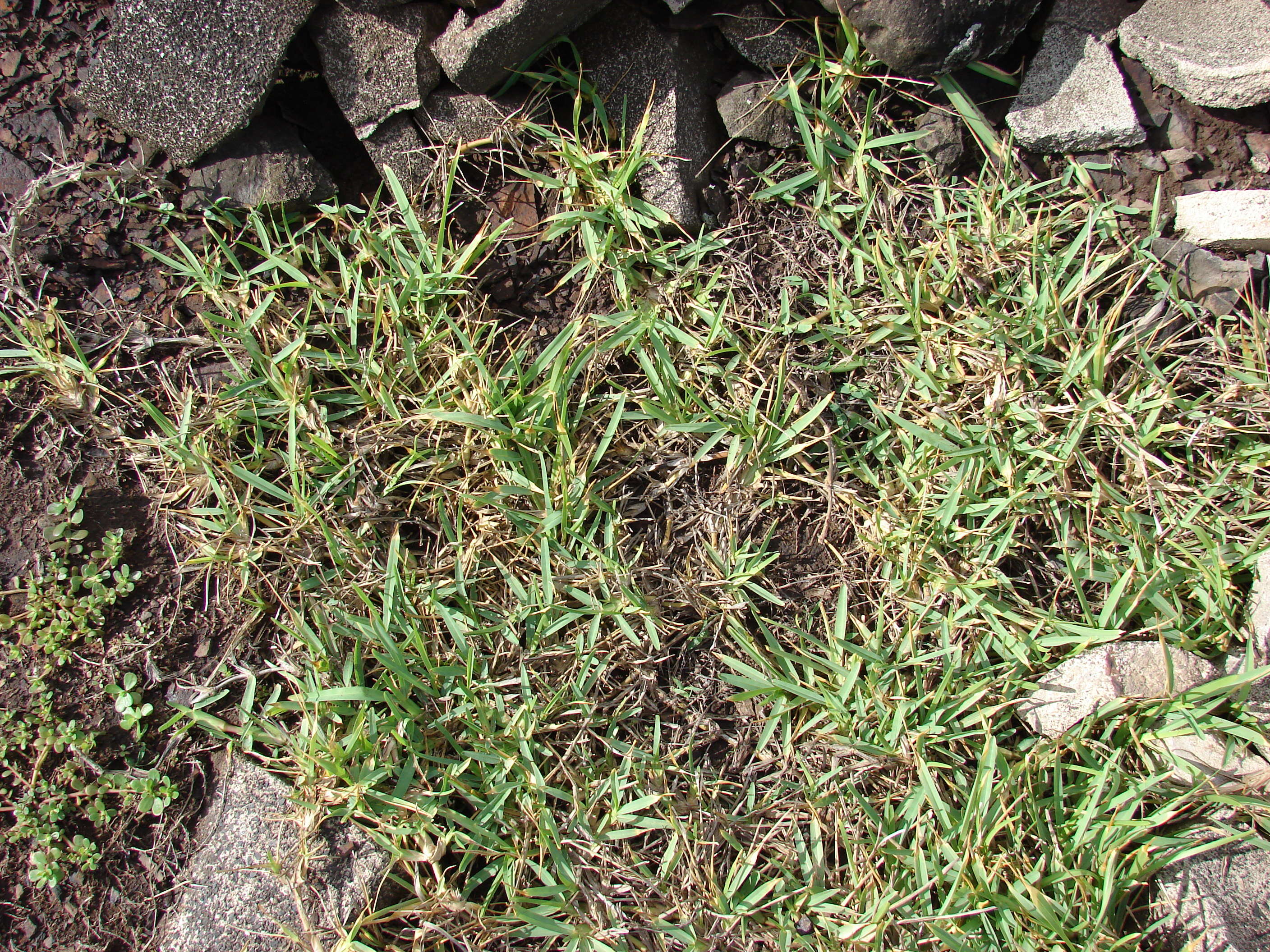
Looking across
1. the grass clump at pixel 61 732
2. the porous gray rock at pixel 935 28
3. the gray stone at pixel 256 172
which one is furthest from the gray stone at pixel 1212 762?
the gray stone at pixel 256 172

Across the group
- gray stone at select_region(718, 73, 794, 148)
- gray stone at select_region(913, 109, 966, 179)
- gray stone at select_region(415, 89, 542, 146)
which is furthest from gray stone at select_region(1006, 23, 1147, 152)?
gray stone at select_region(415, 89, 542, 146)

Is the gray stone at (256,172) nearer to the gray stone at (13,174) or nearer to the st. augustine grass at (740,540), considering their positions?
the st. augustine grass at (740,540)

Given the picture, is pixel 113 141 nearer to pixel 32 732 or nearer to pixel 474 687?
pixel 32 732

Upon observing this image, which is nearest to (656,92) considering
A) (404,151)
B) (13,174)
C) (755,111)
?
(755,111)

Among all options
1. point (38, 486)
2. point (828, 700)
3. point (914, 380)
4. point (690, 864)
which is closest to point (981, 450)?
point (914, 380)

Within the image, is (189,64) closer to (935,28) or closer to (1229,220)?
(935,28)
